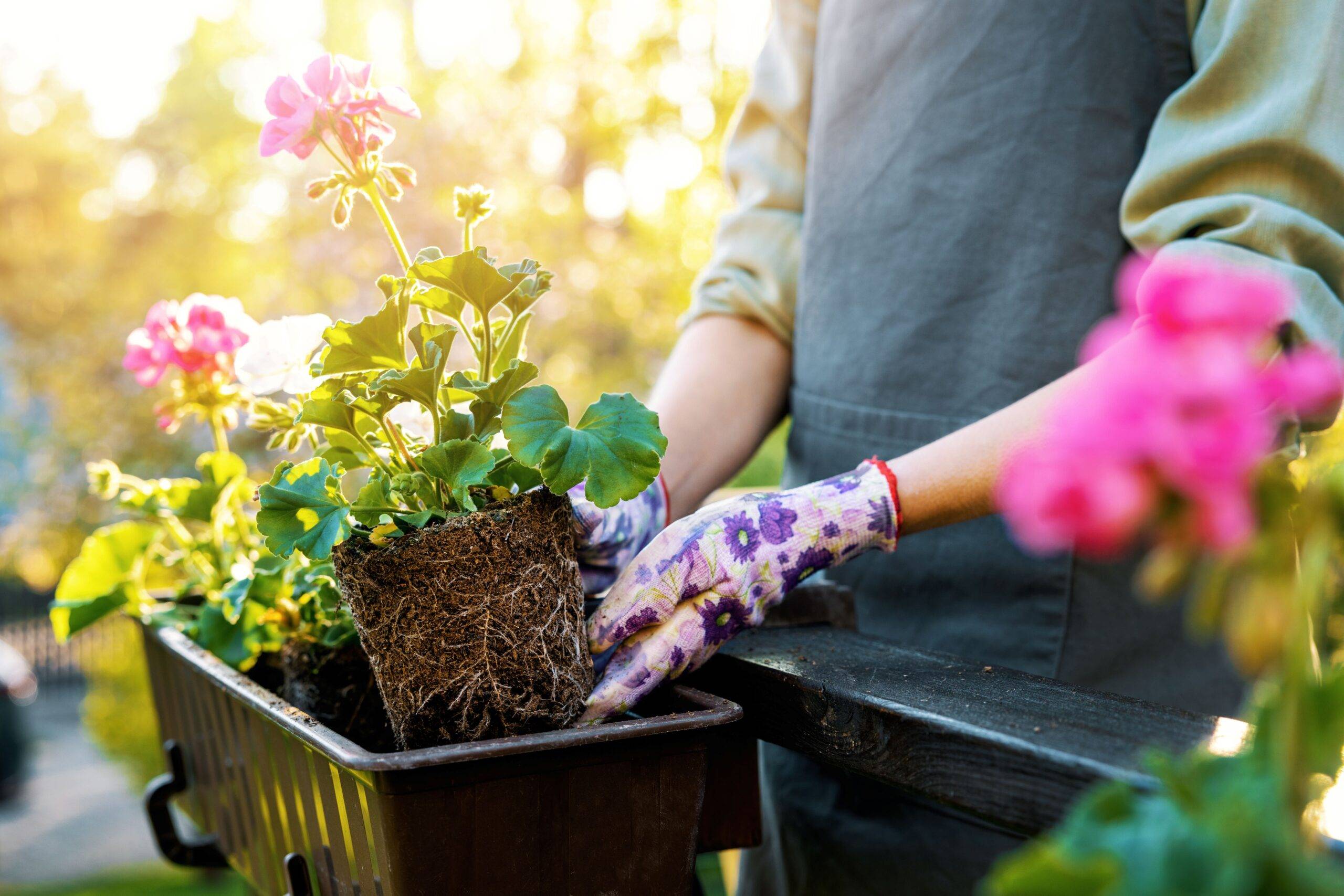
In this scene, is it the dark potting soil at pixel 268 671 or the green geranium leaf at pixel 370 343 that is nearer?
the green geranium leaf at pixel 370 343

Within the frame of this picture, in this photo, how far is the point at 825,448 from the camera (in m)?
1.30

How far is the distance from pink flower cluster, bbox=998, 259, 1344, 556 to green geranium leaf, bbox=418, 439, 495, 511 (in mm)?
483

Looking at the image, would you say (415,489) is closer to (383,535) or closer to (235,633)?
(383,535)

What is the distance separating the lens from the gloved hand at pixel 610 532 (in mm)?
880

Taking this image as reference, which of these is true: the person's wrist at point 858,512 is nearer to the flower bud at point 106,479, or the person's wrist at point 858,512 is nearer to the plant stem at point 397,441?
the plant stem at point 397,441

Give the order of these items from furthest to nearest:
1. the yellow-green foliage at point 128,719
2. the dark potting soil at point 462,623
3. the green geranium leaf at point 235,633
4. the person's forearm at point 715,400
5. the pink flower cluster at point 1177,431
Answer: the yellow-green foliage at point 128,719 → the person's forearm at point 715,400 → the green geranium leaf at point 235,633 → the dark potting soil at point 462,623 → the pink flower cluster at point 1177,431

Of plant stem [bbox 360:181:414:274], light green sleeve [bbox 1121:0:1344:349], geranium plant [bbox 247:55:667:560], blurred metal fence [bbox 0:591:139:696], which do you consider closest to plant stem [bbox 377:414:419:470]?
geranium plant [bbox 247:55:667:560]

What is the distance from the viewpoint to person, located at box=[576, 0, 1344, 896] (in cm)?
86

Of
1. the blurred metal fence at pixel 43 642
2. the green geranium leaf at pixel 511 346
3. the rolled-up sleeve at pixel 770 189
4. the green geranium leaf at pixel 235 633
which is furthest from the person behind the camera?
the blurred metal fence at pixel 43 642

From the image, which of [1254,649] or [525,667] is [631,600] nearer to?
[525,667]

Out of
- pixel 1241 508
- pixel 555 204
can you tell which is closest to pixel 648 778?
Answer: pixel 1241 508

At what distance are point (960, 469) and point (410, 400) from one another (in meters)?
0.46

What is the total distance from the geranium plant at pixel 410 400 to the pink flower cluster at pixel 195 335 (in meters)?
0.35

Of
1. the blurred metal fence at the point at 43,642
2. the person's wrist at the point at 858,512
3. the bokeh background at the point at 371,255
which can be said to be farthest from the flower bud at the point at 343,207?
the blurred metal fence at the point at 43,642
